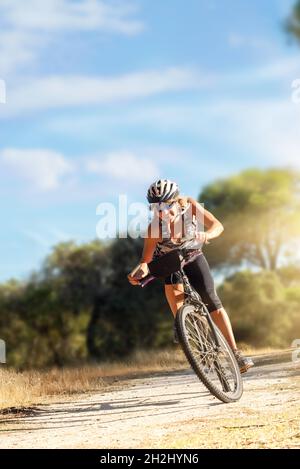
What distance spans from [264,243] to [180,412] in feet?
116

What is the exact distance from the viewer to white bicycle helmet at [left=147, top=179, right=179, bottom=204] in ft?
24.7

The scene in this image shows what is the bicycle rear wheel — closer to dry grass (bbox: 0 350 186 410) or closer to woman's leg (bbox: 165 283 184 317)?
woman's leg (bbox: 165 283 184 317)

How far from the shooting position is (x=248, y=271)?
39.1m

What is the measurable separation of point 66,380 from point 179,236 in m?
5.62

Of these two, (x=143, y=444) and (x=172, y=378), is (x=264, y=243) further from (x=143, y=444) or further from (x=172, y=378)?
(x=143, y=444)

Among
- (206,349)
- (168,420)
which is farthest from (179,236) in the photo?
(168,420)

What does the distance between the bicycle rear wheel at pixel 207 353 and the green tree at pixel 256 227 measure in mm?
33890

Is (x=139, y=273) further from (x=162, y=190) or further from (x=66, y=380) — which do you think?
(x=66, y=380)

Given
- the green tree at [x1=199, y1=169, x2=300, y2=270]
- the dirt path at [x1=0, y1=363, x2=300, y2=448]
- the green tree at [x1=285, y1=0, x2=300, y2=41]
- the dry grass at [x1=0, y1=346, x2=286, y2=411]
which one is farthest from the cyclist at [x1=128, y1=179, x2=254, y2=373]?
the green tree at [x1=199, y1=169, x2=300, y2=270]

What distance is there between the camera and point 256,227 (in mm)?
42812

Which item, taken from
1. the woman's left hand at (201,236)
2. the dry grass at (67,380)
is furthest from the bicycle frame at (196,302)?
the dry grass at (67,380)

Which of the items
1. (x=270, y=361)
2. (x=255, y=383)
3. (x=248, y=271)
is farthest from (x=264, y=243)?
(x=255, y=383)

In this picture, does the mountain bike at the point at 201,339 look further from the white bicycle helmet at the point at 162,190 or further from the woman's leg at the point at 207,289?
the white bicycle helmet at the point at 162,190

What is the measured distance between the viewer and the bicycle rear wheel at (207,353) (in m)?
7.30
